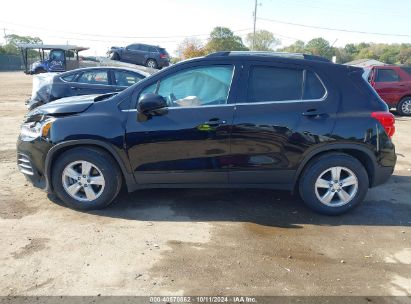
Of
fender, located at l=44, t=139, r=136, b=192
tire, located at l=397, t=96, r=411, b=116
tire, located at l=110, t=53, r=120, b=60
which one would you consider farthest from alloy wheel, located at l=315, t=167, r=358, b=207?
tire, located at l=110, t=53, r=120, b=60

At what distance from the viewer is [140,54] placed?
22.9m

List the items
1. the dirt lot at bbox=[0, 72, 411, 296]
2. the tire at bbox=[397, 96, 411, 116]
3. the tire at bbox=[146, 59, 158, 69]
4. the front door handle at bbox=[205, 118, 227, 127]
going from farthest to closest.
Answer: the tire at bbox=[146, 59, 158, 69]
the tire at bbox=[397, 96, 411, 116]
the front door handle at bbox=[205, 118, 227, 127]
the dirt lot at bbox=[0, 72, 411, 296]

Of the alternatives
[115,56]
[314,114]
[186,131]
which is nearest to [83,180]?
[186,131]

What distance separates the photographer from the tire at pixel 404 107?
1383 cm

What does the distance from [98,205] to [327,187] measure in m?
2.70

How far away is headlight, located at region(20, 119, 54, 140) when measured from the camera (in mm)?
4359

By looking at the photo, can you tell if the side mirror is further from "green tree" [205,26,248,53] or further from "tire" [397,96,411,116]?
"green tree" [205,26,248,53]

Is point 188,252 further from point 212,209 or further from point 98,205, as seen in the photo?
point 98,205

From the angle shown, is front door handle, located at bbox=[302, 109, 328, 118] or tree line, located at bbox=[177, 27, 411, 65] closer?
front door handle, located at bbox=[302, 109, 328, 118]

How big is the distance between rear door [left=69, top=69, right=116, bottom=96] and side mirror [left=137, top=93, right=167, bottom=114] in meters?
5.67

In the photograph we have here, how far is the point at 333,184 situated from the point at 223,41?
72.3 meters

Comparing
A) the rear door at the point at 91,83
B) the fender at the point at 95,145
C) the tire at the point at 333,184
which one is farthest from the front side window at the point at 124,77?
the tire at the point at 333,184

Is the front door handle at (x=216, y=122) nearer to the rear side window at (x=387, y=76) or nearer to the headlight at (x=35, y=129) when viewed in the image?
the headlight at (x=35, y=129)

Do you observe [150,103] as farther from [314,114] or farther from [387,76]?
[387,76]
